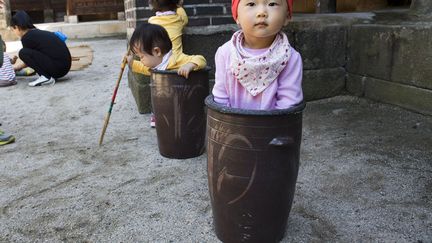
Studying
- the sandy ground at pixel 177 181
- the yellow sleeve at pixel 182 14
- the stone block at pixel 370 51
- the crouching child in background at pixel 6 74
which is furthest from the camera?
the crouching child in background at pixel 6 74

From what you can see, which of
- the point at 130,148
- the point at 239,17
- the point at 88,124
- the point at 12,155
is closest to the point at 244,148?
the point at 239,17

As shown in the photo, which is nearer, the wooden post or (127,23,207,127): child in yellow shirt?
(127,23,207,127): child in yellow shirt

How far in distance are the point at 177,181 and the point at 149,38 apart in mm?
1002

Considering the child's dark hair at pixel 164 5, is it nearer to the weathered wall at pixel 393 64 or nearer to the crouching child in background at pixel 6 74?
the weathered wall at pixel 393 64

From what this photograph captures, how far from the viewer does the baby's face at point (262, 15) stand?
163 cm

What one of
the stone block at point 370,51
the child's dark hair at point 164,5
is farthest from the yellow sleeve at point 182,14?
the stone block at point 370,51

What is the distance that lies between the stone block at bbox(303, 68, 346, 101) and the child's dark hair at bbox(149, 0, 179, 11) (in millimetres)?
1372

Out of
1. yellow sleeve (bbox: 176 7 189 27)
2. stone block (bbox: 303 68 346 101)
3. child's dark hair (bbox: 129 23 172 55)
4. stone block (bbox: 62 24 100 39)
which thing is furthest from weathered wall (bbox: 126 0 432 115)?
stone block (bbox: 62 24 100 39)

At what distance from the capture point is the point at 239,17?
170 centimetres

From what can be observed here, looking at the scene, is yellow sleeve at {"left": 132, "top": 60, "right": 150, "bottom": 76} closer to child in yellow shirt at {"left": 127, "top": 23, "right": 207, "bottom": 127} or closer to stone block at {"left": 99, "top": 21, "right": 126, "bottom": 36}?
child in yellow shirt at {"left": 127, "top": 23, "right": 207, "bottom": 127}

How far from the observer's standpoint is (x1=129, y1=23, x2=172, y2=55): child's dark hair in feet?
Result: 9.43

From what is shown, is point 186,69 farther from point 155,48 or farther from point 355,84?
point 355,84

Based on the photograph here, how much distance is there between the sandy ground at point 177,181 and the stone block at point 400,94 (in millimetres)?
72

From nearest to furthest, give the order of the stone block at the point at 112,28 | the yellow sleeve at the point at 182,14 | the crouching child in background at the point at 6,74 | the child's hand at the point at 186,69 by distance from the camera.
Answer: the child's hand at the point at 186,69 < the yellow sleeve at the point at 182,14 < the crouching child in background at the point at 6,74 < the stone block at the point at 112,28
